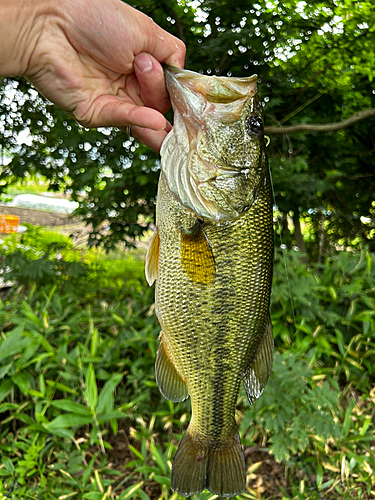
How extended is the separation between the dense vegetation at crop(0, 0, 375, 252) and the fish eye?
167 centimetres

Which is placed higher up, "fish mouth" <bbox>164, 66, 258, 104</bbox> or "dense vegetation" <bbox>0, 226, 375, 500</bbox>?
"fish mouth" <bbox>164, 66, 258, 104</bbox>

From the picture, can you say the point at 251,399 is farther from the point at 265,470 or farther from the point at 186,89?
the point at 265,470

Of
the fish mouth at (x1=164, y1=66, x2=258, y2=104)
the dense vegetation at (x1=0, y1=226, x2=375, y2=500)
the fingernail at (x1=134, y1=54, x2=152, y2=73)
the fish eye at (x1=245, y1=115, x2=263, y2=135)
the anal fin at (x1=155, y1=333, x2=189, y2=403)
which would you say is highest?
the fingernail at (x1=134, y1=54, x2=152, y2=73)

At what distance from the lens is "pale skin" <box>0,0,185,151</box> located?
149 cm

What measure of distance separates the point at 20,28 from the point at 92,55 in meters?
0.29

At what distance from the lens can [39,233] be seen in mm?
4320

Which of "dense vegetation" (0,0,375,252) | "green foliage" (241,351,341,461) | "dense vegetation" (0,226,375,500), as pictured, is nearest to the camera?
"green foliage" (241,351,341,461)

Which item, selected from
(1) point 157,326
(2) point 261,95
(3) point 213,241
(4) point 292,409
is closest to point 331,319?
(4) point 292,409

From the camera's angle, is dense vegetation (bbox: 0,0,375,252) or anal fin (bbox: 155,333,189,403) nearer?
anal fin (bbox: 155,333,189,403)

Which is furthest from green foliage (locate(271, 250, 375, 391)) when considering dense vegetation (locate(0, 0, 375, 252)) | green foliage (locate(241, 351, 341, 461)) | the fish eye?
the fish eye

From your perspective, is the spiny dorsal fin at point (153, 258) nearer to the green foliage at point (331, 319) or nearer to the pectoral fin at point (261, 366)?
the pectoral fin at point (261, 366)

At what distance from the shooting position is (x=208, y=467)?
1496 mm

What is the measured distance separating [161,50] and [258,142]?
57cm

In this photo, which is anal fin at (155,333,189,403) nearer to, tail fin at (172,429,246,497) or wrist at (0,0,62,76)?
tail fin at (172,429,246,497)
